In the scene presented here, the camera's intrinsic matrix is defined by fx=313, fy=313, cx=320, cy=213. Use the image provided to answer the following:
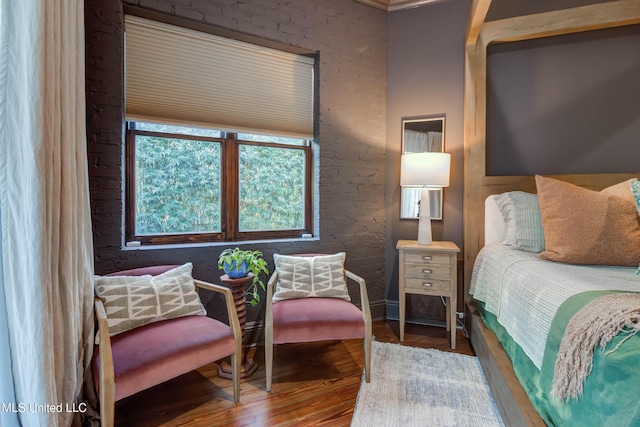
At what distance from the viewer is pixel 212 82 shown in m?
2.45

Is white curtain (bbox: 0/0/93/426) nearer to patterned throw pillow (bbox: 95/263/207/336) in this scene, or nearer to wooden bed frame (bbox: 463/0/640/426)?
patterned throw pillow (bbox: 95/263/207/336)

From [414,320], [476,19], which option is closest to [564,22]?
[476,19]

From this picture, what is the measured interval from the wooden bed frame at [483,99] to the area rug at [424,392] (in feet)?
0.63

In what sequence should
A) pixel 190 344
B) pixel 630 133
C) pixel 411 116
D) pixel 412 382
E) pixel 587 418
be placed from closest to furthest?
pixel 587 418
pixel 190 344
pixel 412 382
pixel 630 133
pixel 411 116

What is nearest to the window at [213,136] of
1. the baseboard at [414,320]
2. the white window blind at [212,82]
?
the white window blind at [212,82]

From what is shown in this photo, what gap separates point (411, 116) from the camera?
3004 millimetres

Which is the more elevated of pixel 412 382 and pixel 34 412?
pixel 34 412

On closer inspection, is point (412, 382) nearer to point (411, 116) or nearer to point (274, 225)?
point (274, 225)

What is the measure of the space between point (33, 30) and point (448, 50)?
9.67 feet

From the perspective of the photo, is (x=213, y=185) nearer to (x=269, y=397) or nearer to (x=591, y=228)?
(x=269, y=397)

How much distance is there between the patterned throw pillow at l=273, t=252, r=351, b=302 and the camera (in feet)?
7.23

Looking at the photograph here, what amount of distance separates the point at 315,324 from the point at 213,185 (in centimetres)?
139

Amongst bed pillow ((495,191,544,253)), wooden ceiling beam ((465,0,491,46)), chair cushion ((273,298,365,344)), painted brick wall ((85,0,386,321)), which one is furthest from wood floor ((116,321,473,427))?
wooden ceiling beam ((465,0,491,46))

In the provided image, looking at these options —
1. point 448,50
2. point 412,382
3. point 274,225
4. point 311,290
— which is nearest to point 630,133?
point 448,50
